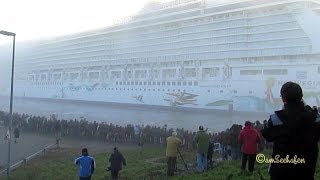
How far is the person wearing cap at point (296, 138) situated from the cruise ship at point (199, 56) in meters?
35.4

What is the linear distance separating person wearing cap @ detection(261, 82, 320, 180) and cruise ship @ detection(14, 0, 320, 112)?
35.4m

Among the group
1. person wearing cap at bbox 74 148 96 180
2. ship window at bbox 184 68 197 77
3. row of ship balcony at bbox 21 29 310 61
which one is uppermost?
row of ship balcony at bbox 21 29 310 61

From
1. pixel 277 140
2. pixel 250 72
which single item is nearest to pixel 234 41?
A: pixel 250 72

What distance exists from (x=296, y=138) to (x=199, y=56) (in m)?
47.4

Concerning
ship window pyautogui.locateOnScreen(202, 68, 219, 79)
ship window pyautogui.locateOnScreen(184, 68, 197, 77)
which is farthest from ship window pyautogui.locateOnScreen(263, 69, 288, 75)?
ship window pyautogui.locateOnScreen(184, 68, 197, 77)

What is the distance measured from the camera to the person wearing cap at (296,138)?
2547 mm

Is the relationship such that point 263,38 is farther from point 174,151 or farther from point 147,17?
point 174,151

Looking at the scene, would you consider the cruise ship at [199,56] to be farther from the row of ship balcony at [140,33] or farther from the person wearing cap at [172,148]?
the person wearing cap at [172,148]

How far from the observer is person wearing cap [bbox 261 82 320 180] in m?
2.55

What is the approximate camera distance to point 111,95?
63.0m

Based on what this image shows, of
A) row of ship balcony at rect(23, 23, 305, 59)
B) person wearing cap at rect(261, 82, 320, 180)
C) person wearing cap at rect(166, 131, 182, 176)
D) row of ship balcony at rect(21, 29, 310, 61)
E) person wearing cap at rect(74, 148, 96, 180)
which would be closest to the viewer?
person wearing cap at rect(261, 82, 320, 180)

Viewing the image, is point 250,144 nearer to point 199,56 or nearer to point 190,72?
point 199,56

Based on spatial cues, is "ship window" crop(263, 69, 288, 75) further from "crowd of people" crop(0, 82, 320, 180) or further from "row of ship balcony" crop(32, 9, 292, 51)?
"crowd of people" crop(0, 82, 320, 180)

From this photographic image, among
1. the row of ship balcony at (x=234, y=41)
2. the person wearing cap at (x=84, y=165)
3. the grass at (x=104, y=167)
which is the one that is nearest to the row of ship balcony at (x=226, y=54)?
the row of ship balcony at (x=234, y=41)
